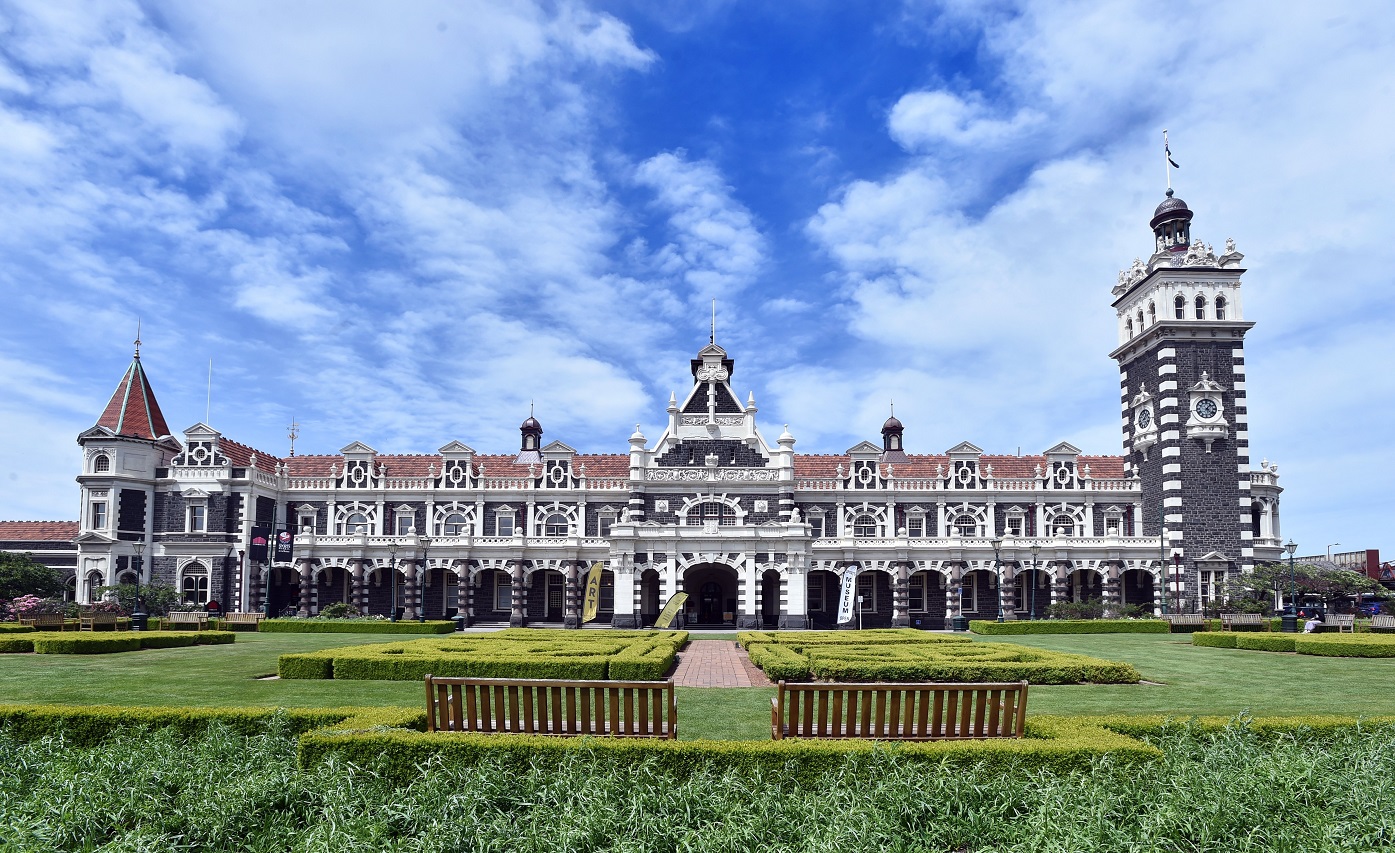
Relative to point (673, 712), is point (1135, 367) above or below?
above

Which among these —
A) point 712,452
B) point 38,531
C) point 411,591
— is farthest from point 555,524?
point 38,531

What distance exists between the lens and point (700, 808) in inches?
341

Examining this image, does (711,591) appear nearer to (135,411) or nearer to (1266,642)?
(1266,642)

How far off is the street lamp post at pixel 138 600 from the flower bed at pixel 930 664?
26.5m

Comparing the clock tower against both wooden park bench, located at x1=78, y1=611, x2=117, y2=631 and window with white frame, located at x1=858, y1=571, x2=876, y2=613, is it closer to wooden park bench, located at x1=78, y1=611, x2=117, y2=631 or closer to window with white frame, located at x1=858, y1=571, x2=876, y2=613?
window with white frame, located at x1=858, y1=571, x2=876, y2=613

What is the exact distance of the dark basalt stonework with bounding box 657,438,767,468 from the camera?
49.5 meters

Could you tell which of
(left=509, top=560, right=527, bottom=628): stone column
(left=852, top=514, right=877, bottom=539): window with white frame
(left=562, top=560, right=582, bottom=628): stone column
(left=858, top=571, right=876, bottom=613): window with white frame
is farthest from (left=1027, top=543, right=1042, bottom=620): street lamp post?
(left=509, top=560, right=527, bottom=628): stone column

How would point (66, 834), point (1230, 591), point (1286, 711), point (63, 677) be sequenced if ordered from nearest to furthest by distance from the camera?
point (66, 834)
point (1286, 711)
point (63, 677)
point (1230, 591)

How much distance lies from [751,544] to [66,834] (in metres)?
39.4

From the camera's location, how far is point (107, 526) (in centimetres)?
4906

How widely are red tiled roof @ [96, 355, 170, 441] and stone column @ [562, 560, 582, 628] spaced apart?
25.4 meters

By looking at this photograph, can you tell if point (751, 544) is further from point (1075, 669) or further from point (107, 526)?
point (107, 526)

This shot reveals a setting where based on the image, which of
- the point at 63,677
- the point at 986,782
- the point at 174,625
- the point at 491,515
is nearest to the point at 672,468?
the point at 491,515

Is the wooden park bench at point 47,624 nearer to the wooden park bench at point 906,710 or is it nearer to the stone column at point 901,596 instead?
the wooden park bench at point 906,710
